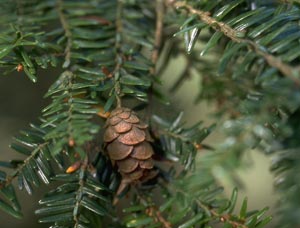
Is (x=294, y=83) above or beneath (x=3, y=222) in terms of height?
beneath

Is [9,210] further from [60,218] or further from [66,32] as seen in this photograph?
[66,32]

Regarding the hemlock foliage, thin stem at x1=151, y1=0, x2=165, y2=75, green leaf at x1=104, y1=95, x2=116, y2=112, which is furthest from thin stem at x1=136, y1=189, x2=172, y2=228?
thin stem at x1=151, y1=0, x2=165, y2=75

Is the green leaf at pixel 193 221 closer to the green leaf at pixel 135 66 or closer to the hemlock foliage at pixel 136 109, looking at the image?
the hemlock foliage at pixel 136 109

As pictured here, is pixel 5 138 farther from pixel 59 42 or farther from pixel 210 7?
pixel 210 7

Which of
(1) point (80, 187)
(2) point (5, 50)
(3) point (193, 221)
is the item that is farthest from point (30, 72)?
(3) point (193, 221)

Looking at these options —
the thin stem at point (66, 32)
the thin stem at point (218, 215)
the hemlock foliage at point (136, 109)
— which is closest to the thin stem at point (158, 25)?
the hemlock foliage at point (136, 109)

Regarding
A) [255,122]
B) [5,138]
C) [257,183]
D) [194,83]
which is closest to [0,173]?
[255,122]
